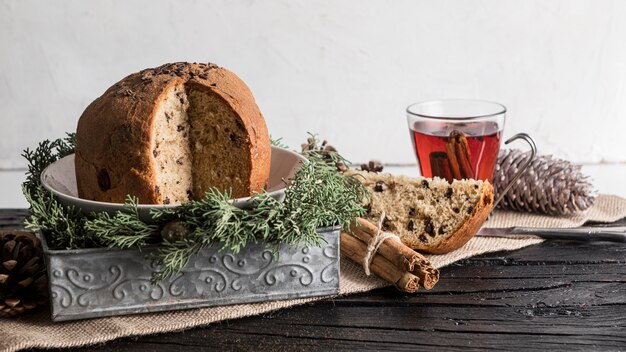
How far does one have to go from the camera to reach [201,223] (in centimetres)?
181

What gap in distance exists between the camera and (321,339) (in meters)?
1.79

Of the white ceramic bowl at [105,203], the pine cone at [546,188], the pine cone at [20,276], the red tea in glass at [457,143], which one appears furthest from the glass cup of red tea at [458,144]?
the pine cone at [20,276]

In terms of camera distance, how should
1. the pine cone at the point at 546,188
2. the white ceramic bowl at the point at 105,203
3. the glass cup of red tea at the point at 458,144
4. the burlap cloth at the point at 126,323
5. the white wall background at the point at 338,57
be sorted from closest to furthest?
1. the burlap cloth at the point at 126,323
2. the white ceramic bowl at the point at 105,203
3. the glass cup of red tea at the point at 458,144
4. the pine cone at the point at 546,188
5. the white wall background at the point at 338,57

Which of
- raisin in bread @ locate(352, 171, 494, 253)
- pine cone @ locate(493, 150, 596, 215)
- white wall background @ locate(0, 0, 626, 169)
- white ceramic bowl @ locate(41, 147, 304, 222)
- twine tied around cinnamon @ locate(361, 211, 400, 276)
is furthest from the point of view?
white wall background @ locate(0, 0, 626, 169)

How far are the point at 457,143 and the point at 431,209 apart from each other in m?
0.31

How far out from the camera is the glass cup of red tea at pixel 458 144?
98.8 inches

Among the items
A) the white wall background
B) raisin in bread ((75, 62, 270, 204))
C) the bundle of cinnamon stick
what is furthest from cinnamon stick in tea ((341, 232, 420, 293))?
the white wall background

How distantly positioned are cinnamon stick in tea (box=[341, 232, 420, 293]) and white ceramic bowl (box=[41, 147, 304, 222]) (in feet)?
0.80

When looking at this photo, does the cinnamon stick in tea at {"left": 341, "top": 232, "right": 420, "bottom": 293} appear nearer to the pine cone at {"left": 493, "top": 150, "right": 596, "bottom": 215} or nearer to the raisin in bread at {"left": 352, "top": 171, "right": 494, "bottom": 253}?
the raisin in bread at {"left": 352, "top": 171, "right": 494, "bottom": 253}

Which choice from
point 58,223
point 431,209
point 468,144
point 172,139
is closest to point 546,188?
point 468,144

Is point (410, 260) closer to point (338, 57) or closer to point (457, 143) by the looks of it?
point (457, 143)

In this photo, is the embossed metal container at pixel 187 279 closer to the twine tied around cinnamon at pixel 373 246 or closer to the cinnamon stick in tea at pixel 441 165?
the twine tied around cinnamon at pixel 373 246

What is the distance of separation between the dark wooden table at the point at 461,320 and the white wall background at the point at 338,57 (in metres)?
1.91

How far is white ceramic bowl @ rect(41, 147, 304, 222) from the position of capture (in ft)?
6.02
